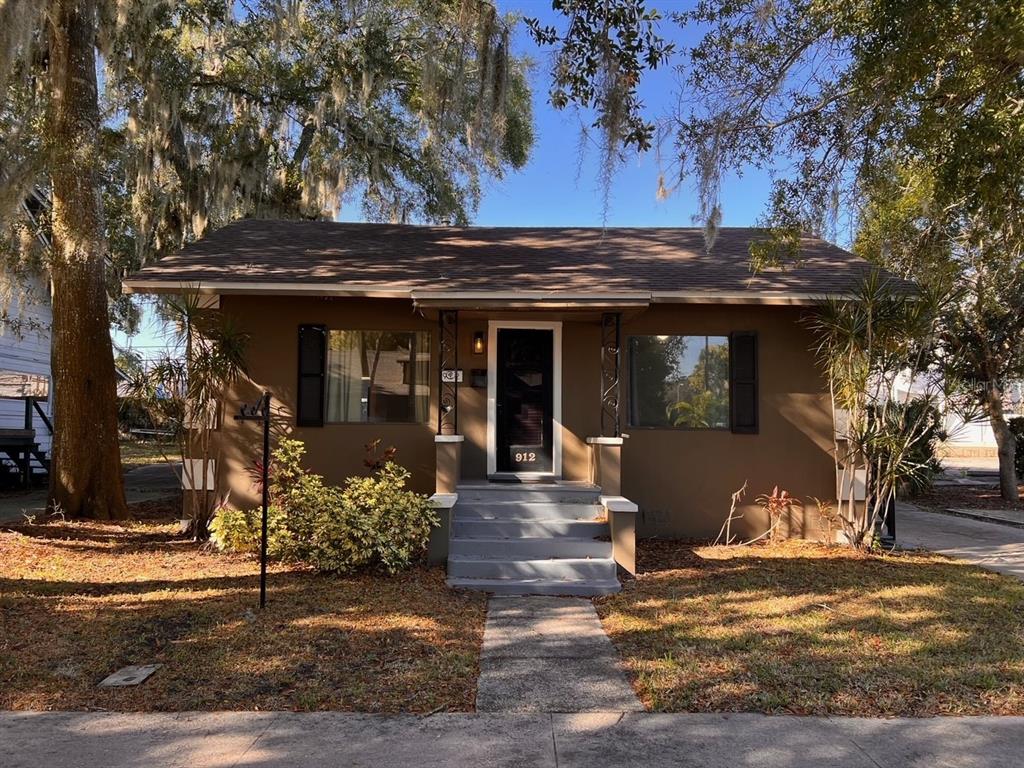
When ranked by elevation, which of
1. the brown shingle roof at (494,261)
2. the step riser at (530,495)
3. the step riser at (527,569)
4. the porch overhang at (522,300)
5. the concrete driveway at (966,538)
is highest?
the brown shingle roof at (494,261)

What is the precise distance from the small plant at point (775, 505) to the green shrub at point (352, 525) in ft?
13.4

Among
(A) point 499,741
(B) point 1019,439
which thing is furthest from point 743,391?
(B) point 1019,439

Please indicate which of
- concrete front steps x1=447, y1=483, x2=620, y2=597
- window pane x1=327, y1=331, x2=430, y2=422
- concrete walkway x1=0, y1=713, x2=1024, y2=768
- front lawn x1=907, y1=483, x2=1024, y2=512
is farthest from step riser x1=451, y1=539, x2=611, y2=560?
front lawn x1=907, y1=483, x2=1024, y2=512

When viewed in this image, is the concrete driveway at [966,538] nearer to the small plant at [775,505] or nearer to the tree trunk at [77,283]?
the small plant at [775,505]

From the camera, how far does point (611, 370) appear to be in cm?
846

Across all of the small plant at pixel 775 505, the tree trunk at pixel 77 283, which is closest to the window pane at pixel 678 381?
the small plant at pixel 775 505

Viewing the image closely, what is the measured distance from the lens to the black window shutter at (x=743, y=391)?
843cm

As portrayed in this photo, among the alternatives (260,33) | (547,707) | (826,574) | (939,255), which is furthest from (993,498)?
(260,33)

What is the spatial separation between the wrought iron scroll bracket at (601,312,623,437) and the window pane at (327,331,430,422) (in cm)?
209

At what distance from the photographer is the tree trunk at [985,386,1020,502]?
12734 mm

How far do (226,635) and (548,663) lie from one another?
2188mm

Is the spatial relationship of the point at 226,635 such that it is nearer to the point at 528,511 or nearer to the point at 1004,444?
the point at 528,511

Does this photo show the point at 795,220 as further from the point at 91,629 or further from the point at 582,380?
the point at 91,629

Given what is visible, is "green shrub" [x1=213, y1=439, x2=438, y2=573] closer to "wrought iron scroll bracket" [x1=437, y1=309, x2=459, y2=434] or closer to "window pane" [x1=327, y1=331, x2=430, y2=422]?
"wrought iron scroll bracket" [x1=437, y1=309, x2=459, y2=434]
